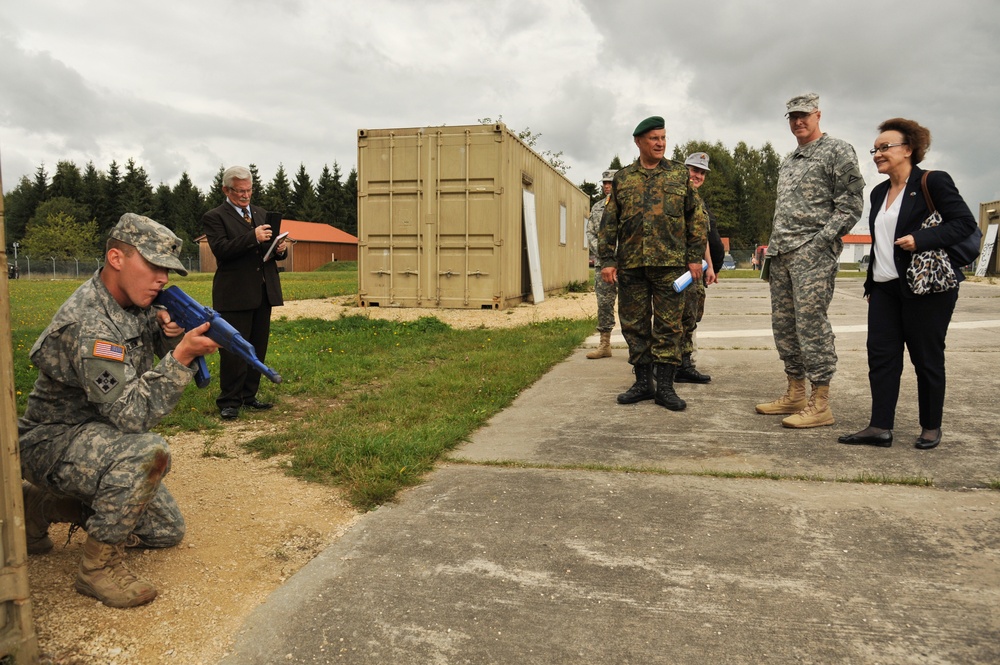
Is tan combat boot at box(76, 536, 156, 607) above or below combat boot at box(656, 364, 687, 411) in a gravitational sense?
below

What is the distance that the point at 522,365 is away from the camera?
713cm

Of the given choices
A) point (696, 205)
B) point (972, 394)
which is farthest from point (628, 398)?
point (972, 394)

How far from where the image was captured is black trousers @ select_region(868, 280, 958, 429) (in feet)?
13.3

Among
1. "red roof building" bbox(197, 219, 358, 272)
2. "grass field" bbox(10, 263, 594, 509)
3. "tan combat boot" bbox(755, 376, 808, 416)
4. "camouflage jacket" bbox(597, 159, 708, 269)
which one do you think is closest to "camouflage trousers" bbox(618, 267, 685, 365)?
"camouflage jacket" bbox(597, 159, 708, 269)

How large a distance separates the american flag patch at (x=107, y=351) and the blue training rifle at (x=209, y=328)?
0.89 feet

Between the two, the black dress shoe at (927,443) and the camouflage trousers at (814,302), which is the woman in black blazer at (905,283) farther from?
the camouflage trousers at (814,302)

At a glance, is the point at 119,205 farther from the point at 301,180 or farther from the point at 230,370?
the point at 230,370

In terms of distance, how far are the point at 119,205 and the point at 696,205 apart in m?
82.4

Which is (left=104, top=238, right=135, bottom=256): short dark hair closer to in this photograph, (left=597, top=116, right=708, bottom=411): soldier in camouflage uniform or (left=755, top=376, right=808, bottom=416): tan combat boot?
(left=597, top=116, right=708, bottom=411): soldier in camouflage uniform

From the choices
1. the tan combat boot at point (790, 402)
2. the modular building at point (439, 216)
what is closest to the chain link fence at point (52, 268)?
the modular building at point (439, 216)

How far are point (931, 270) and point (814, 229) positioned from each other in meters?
0.88

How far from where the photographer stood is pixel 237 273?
5.32 meters

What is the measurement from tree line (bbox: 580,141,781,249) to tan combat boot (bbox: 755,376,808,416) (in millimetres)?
75173

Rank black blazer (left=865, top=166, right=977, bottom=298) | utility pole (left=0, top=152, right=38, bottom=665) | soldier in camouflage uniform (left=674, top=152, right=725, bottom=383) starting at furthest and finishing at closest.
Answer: soldier in camouflage uniform (left=674, top=152, right=725, bottom=383)
black blazer (left=865, top=166, right=977, bottom=298)
utility pole (left=0, top=152, right=38, bottom=665)
